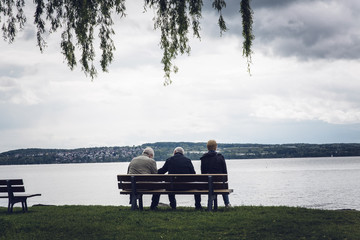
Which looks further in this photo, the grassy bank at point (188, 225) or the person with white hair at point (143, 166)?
the person with white hair at point (143, 166)

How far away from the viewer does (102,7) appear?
959 cm

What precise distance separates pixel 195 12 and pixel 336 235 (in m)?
5.58

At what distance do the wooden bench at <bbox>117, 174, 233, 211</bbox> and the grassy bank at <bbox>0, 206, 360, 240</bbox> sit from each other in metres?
0.58

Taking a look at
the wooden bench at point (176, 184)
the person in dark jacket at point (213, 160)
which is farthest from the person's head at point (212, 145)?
the wooden bench at point (176, 184)

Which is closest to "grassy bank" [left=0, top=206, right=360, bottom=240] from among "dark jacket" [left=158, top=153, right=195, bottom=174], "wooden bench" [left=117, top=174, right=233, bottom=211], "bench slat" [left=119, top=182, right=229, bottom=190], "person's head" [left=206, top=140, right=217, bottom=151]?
"wooden bench" [left=117, top=174, right=233, bottom=211]

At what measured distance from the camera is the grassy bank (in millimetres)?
8836

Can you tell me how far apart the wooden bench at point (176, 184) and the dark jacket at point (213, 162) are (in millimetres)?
779

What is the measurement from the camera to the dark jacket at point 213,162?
12.6 m

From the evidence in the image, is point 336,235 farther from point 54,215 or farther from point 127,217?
point 54,215

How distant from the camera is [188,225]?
9836 mm

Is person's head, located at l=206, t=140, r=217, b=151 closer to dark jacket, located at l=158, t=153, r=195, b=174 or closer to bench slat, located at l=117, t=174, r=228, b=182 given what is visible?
dark jacket, located at l=158, t=153, r=195, b=174

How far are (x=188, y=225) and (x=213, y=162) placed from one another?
314 cm

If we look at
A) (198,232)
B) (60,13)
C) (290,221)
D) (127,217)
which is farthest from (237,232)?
(60,13)

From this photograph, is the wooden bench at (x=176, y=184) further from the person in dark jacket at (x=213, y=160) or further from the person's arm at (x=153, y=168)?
the person in dark jacket at (x=213, y=160)
